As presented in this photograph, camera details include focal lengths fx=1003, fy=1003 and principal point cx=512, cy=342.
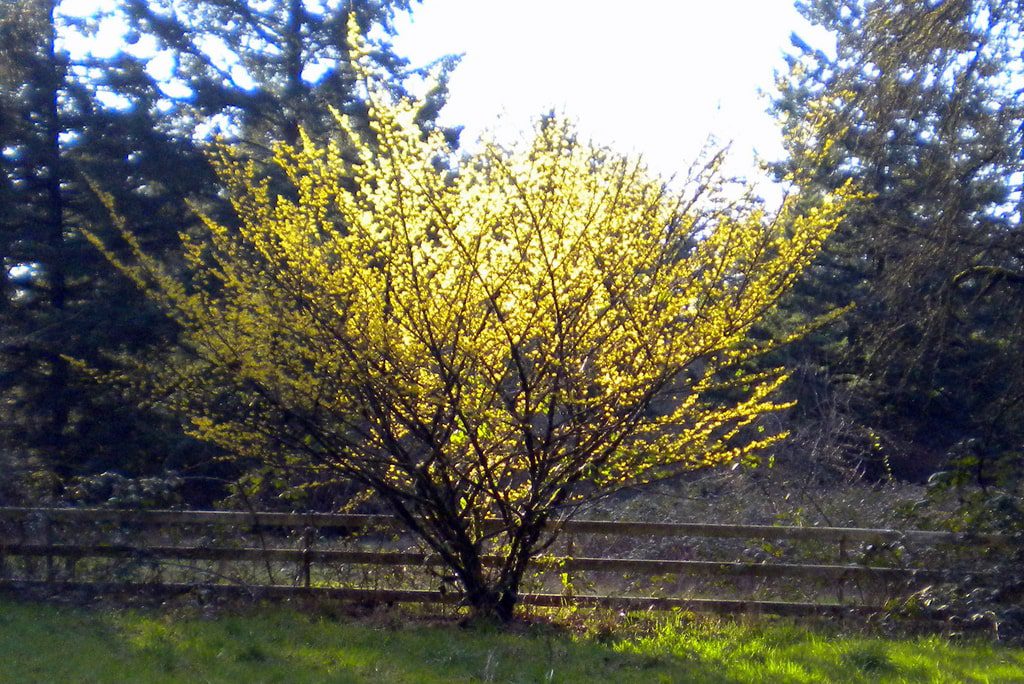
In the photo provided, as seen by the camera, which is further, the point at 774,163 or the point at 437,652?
the point at 774,163

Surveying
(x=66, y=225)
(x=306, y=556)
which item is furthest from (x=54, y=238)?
(x=306, y=556)

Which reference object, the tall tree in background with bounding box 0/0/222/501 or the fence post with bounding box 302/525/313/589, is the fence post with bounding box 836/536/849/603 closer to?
the fence post with bounding box 302/525/313/589

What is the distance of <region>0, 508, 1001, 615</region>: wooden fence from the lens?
28.1ft

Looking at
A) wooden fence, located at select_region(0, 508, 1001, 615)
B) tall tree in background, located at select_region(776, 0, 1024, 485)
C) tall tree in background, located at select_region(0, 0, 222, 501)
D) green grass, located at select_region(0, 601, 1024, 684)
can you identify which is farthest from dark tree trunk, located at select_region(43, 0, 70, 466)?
tall tree in background, located at select_region(776, 0, 1024, 485)

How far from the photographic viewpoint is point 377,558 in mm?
8680

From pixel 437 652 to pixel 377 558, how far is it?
1.87 m

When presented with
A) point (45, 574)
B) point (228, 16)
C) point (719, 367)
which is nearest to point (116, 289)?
point (228, 16)

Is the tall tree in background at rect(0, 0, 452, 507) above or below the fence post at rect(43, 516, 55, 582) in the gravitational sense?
above

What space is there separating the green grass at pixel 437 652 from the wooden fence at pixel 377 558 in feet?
1.50

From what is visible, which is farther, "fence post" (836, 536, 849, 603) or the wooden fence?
"fence post" (836, 536, 849, 603)

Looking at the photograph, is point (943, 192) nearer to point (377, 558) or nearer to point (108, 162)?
point (377, 558)

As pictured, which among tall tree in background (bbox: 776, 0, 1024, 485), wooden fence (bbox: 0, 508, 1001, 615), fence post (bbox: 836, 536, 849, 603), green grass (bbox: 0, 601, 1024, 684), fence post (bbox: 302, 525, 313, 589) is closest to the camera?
green grass (bbox: 0, 601, 1024, 684)

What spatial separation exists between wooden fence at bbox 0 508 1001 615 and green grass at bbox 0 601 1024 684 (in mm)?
458

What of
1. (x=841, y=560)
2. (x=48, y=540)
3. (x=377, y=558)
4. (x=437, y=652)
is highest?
(x=48, y=540)
